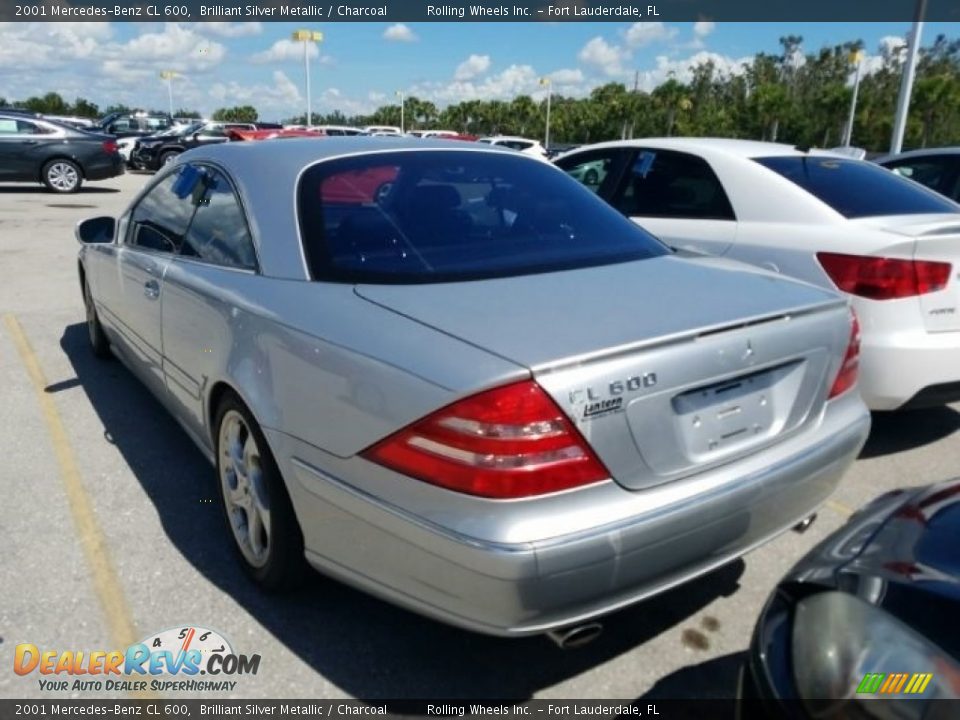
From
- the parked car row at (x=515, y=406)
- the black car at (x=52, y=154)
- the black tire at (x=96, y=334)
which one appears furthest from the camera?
the black car at (x=52, y=154)

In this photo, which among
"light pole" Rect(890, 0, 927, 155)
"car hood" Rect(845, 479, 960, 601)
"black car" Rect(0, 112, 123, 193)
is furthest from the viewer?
"black car" Rect(0, 112, 123, 193)

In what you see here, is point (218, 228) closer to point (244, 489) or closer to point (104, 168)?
point (244, 489)

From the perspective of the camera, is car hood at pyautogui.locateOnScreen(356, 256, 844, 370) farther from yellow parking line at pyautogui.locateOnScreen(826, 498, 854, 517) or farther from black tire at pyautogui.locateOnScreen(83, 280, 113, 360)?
black tire at pyautogui.locateOnScreen(83, 280, 113, 360)

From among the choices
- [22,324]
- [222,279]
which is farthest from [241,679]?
[22,324]

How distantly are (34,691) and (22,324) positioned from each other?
4.91m

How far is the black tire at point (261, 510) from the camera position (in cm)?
247

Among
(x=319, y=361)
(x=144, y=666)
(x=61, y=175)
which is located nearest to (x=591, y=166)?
(x=319, y=361)

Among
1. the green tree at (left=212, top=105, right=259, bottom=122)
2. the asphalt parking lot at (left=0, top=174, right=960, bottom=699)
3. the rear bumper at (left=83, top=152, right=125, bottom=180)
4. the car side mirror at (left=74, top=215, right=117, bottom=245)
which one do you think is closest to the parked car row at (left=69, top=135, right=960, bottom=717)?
the asphalt parking lot at (left=0, top=174, right=960, bottom=699)

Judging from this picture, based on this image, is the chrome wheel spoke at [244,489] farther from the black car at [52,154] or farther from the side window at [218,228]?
the black car at [52,154]

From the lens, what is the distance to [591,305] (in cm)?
219

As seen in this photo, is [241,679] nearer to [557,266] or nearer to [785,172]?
[557,266]

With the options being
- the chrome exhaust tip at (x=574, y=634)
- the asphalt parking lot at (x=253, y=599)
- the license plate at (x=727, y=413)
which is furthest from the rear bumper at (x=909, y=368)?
the chrome exhaust tip at (x=574, y=634)

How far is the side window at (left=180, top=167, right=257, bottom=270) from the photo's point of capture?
2834 millimetres

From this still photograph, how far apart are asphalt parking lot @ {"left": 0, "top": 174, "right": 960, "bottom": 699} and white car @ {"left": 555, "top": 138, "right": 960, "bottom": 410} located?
24.1 inches
